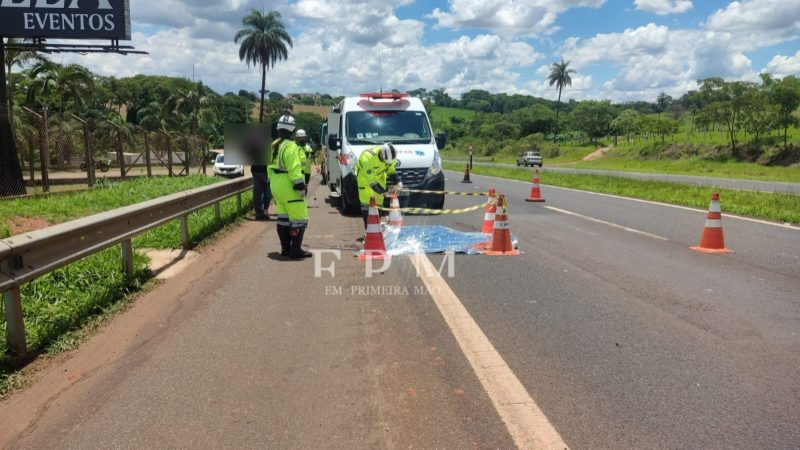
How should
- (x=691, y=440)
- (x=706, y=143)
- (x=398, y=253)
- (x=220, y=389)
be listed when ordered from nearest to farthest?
(x=691, y=440), (x=220, y=389), (x=398, y=253), (x=706, y=143)

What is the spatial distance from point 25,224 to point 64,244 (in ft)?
17.6

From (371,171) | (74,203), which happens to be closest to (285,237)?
(371,171)

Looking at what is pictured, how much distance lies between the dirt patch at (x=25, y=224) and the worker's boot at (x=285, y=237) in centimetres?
393

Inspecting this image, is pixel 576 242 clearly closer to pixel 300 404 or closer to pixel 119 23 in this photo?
pixel 300 404

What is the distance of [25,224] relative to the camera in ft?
32.1

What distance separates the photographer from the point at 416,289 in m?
6.72

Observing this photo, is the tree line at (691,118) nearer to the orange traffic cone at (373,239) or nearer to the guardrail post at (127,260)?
the orange traffic cone at (373,239)

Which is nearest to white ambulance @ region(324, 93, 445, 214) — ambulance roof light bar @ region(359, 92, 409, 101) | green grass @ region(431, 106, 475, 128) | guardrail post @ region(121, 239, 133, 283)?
ambulance roof light bar @ region(359, 92, 409, 101)

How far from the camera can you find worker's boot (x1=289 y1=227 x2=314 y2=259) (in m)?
8.41

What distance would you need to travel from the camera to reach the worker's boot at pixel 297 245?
8406 millimetres

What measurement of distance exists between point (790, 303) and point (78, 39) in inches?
787

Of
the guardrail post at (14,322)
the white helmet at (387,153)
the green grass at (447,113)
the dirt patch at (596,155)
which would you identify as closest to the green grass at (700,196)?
the white helmet at (387,153)

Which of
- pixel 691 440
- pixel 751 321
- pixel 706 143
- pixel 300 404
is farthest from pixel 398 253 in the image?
pixel 706 143

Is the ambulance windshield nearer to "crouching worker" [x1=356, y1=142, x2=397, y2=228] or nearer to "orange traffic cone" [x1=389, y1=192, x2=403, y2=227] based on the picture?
"orange traffic cone" [x1=389, y1=192, x2=403, y2=227]
